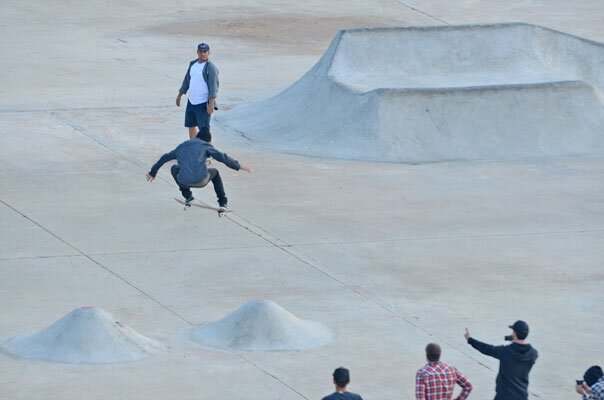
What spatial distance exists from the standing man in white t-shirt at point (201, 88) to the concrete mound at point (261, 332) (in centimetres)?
601

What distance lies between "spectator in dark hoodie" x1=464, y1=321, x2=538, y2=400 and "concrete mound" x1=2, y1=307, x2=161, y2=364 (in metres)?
3.40

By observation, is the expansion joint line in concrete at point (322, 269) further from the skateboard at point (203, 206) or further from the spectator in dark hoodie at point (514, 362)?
the spectator in dark hoodie at point (514, 362)

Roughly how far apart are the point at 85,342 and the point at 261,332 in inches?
60.3

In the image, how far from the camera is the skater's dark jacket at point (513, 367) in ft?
32.4

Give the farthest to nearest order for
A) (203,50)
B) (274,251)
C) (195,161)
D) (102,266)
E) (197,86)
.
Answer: (197,86), (203,50), (274,251), (102,266), (195,161)

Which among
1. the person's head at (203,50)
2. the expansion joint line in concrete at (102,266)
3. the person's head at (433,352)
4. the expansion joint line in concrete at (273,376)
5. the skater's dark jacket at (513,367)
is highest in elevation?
the person's head at (203,50)

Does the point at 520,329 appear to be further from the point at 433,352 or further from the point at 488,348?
the point at 433,352

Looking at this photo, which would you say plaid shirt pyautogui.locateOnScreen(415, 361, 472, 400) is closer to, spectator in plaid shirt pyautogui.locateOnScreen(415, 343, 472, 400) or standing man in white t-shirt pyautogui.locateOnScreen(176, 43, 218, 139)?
spectator in plaid shirt pyautogui.locateOnScreen(415, 343, 472, 400)

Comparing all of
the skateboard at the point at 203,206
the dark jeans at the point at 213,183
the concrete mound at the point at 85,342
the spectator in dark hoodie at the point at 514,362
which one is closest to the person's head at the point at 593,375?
the spectator in dark hoodie at the point at 514,362

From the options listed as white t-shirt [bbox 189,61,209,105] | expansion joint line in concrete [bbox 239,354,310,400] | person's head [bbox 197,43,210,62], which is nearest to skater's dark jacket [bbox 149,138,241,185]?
expansion joint line in concrete [bbox 239,354,310,400]

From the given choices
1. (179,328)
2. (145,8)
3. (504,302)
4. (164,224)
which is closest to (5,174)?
(164,224)

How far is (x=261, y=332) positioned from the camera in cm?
1243

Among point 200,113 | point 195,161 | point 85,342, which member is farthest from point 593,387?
point 200,113

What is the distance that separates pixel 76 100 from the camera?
77.0 feet
